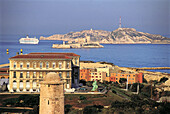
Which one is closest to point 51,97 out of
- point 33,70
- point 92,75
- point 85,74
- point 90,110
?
point 90,110

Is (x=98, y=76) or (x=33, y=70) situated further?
(x=98, y=76)

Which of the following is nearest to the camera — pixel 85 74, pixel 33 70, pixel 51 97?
pixel 51 97

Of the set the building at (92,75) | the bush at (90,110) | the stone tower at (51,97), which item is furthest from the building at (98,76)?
the stone tower at (51,97)

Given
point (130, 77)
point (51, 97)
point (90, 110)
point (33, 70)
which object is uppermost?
point (51, 97)

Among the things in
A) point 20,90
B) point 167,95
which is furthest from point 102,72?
point 20,90

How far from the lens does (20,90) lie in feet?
111

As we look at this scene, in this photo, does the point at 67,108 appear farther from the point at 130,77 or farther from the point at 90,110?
the point at 130,77

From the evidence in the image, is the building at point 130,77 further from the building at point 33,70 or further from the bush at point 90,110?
the bush at point 90,110

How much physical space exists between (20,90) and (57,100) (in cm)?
2516

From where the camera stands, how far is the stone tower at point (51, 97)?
9094mm

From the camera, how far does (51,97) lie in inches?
360

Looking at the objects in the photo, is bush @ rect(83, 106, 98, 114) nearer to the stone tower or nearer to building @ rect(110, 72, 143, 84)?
the stone tower

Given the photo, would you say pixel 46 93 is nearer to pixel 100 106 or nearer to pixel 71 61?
pixel 100 106

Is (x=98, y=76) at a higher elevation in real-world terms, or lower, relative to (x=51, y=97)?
lower
